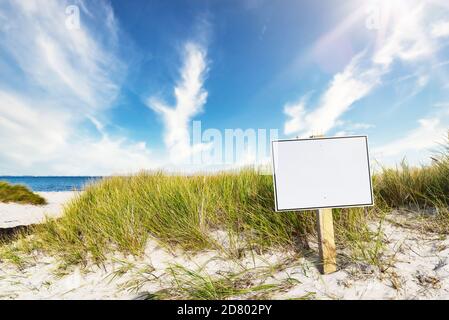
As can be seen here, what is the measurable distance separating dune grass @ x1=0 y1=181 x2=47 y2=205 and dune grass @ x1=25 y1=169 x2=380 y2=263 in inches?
348

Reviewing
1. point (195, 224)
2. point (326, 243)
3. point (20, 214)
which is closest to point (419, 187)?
point (326, 243)

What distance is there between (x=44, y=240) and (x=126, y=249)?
163cm

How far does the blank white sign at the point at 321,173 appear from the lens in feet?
7.78

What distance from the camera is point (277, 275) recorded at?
248 centimetres

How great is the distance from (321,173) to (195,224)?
5.20 ft

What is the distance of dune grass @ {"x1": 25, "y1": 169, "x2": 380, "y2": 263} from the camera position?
2.99m

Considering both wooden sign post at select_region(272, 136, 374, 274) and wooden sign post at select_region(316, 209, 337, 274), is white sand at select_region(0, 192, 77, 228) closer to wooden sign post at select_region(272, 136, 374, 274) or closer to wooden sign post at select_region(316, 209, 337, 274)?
wooden sign post at select_region(272, 136, 374, 274)

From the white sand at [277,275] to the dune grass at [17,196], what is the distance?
31.1ft

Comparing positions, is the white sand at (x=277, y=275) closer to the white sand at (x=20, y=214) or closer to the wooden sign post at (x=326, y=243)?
the wooden sign post at (x=326, y=243)

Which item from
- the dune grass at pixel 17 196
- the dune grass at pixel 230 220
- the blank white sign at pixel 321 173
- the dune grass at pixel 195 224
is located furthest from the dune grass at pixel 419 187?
the dune grass at pixel 17 196

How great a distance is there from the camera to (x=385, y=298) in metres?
2.00
